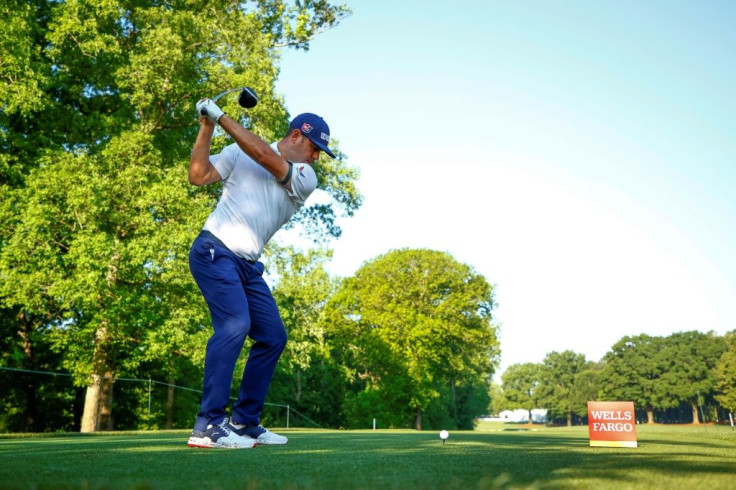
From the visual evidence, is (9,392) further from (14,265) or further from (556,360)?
(556,360)

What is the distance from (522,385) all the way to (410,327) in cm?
10800

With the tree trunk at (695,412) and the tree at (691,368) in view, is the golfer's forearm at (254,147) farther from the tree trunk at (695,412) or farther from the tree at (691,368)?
the tree trunk at (695,412)

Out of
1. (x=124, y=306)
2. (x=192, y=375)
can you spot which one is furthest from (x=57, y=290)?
(x=192, y=375)

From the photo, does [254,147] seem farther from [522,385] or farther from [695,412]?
[522,385]

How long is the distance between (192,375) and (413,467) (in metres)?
35.0

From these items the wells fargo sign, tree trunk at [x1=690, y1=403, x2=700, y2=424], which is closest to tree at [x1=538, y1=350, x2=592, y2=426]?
tree trunk at [x1=690, y1=403, x2=700, y2=424]

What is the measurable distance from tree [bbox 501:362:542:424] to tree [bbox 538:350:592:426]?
1789mm

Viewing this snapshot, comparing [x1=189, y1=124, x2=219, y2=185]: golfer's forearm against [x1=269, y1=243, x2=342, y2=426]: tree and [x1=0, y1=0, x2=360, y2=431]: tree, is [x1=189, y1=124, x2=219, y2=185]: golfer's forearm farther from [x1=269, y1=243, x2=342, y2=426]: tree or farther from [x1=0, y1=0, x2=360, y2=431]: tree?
[x1=269, y1=243, x2=342, y2=426]: tree

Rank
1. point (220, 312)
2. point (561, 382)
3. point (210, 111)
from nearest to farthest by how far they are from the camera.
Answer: point (210, 111), point (220, 312), point (561, 382)

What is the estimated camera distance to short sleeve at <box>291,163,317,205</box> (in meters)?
4.64

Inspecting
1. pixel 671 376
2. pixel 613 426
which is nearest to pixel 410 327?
pixel 613 426

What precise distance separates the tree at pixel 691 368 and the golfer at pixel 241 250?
103m

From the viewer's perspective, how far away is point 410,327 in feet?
142

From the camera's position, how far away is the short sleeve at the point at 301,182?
4.64m
